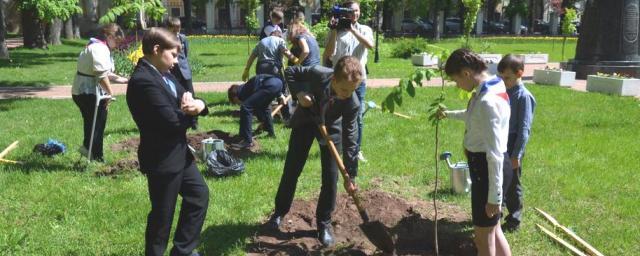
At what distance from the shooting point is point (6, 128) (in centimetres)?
878

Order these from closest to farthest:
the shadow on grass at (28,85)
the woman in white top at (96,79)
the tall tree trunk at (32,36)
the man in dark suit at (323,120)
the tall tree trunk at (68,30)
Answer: the man in dark suit at (323,120), the woman in white top at (96,79), the shadow on grass at (28,85), the tall tree trunk at (32,36), the tall tree trunk at (68,30)

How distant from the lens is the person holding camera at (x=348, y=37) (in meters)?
6.20


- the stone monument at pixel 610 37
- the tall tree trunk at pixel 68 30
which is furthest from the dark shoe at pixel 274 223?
the tall tree trunk at pixel 68 30

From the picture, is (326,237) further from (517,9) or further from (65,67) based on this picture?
(517,9)

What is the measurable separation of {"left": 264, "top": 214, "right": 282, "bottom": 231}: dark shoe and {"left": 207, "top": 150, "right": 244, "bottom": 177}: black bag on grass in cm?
157

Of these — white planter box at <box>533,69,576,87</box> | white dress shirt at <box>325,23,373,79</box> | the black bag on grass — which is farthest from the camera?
white planter box at <box>533,69,576,87</box>

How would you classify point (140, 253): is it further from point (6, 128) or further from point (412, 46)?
point (412, 46)

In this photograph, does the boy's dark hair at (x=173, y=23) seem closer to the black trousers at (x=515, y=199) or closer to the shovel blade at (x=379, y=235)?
the shovel blade at (x=379, y=235)

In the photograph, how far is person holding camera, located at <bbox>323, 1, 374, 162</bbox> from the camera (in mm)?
6203

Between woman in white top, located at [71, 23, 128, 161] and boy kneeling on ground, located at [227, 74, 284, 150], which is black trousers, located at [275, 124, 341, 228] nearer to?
woman in white top, located at [71, 23, 128, 161]

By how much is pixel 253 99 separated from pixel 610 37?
11224 millimetres

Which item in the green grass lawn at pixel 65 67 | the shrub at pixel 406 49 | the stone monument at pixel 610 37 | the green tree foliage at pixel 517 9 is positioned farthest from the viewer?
the green tree foliage at pixel 517 9

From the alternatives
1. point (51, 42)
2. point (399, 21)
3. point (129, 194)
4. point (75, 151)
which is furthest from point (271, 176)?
point (399, 21)

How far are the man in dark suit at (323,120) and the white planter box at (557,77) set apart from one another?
1095cm
